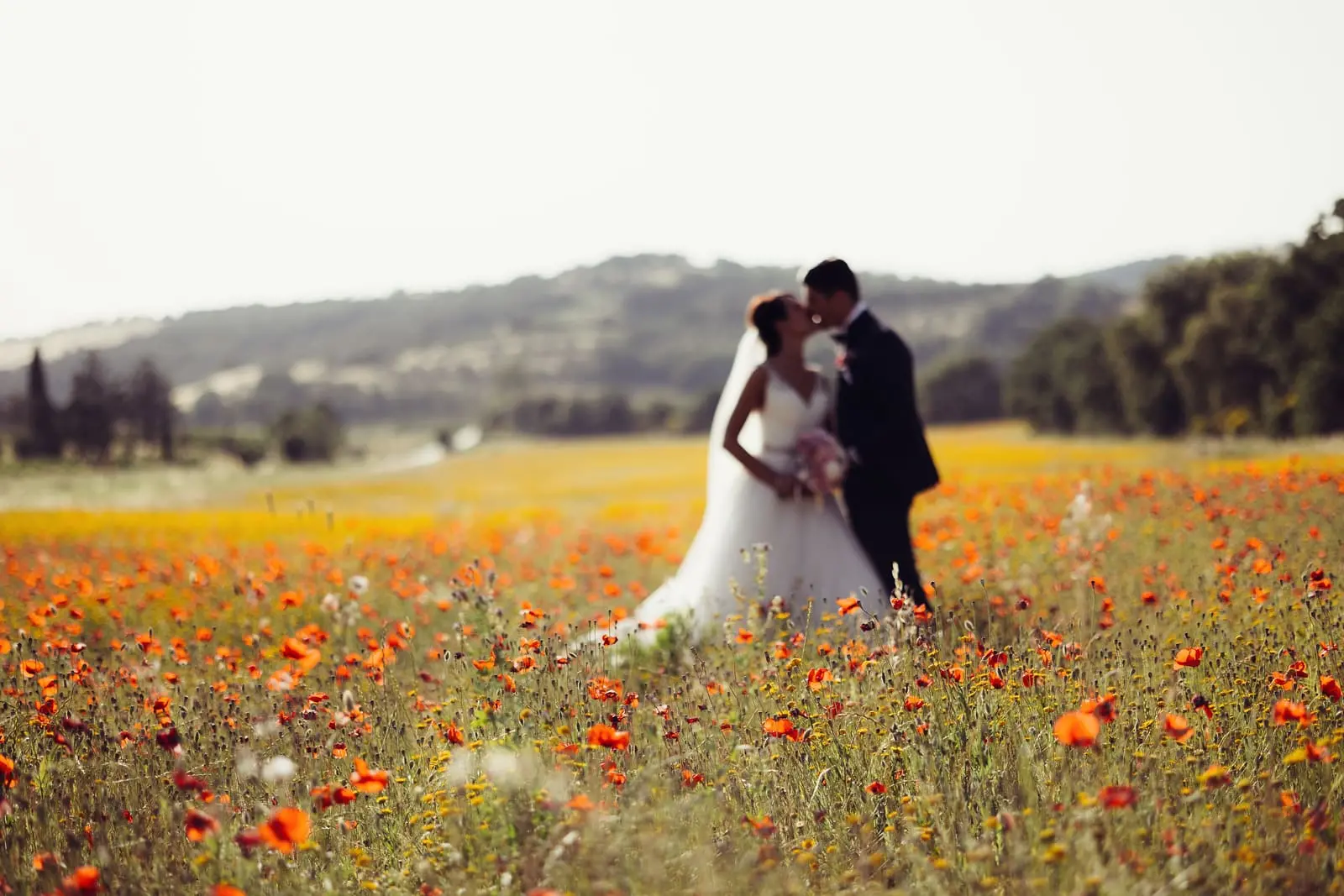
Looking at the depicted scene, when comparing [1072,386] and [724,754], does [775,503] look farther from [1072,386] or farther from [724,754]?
[1072,386]

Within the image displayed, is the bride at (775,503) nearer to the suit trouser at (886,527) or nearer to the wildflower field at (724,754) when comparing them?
the suit trouser at (886,527)

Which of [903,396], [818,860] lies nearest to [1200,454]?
[903,396]

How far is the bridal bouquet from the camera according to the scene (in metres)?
6.45

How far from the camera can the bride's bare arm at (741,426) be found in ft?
22.0

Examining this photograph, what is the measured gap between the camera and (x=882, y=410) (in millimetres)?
6344

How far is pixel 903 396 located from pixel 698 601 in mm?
1906

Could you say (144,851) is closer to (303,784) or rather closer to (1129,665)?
(303,784)

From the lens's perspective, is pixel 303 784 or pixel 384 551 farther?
pixel 384 551

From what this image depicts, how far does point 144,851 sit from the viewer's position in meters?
3.16

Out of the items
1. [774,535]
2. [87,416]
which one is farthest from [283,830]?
[87,416]

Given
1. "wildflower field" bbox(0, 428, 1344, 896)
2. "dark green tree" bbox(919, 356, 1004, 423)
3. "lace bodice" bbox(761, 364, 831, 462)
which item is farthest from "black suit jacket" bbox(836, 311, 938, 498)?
"dark green tree" bbox(919, 356, 1004, 423)

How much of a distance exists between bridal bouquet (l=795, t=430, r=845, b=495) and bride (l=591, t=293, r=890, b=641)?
0.57 feet

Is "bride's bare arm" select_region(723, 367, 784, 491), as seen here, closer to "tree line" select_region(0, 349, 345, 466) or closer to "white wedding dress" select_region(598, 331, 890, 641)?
"white wedding dress" select_region(598, 331, 890, 641)

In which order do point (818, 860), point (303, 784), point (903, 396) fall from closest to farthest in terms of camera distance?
point (818, 860) → point (303, 784) → point (903, 396)
